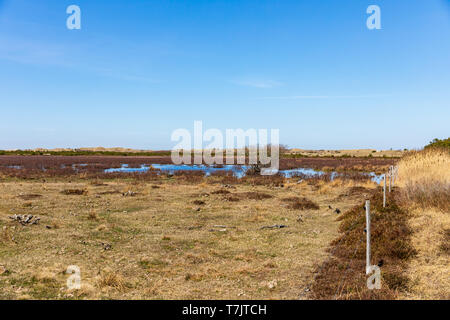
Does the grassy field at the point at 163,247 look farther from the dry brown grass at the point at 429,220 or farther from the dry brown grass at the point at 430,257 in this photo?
the dry brown grass at the point at 429,220

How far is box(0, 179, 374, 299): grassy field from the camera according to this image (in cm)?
708

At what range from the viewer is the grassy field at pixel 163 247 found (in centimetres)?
708

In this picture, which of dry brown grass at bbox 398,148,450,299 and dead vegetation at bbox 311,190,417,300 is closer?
dead vegetation at bbox 311,190,417,300

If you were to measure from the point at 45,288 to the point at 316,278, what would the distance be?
20.5 ft

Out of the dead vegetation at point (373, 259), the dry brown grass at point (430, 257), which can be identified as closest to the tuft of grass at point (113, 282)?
the dead vegetation at point (373, 259)

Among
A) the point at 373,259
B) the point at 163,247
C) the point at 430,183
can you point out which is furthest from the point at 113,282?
the point at 430,183

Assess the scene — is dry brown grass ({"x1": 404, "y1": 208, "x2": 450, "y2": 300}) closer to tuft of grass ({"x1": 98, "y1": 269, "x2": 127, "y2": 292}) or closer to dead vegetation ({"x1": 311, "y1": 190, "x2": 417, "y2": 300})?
dead vegetation ({"x1": 311, "y1": 190, "x2": 417, "y2": 300})

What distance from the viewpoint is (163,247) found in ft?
34.3

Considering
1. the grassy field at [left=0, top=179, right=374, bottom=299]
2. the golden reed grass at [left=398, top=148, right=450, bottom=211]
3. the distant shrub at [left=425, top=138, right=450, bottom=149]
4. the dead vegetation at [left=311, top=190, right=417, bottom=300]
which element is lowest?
the grassy field at [left=0, top=179, right=374, bottom=299]

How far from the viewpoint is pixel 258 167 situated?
1566 inches
